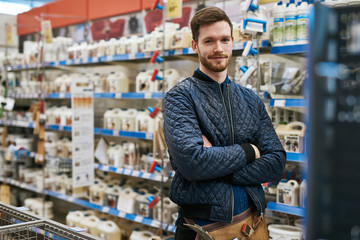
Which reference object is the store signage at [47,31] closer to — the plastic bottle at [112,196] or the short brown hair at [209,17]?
the plastic bottle at [112,196]

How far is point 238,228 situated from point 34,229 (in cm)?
76

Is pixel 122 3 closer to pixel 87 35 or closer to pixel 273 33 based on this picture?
pixel 87 35

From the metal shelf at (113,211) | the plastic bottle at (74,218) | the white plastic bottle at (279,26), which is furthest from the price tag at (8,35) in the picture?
the white plastic bottle at (279,26)

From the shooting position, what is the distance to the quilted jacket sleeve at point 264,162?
5.20ft

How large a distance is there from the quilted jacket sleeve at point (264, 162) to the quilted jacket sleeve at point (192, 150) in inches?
1.9

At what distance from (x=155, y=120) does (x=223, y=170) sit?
2450 millimetres

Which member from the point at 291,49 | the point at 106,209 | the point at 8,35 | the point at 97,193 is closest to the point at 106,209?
the point at 106,209

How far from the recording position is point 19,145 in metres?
5.61

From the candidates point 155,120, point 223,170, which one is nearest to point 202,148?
point 223,170

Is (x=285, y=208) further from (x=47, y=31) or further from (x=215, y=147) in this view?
(x=47, y=31)

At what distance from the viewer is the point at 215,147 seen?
1.54 m

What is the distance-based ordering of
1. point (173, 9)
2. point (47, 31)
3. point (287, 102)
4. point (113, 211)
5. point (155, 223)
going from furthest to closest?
1. point (47, 31)
2. point (113, 211)
3. point (155, 223)
4. point (173, 9)
5. point (287, 102)

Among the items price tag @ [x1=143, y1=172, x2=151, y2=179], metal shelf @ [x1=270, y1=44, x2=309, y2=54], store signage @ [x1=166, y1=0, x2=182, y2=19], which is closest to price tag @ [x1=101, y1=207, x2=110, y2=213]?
price tag @ [x1=143, y1=172, x2=151, y2=179]

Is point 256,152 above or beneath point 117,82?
beneath
